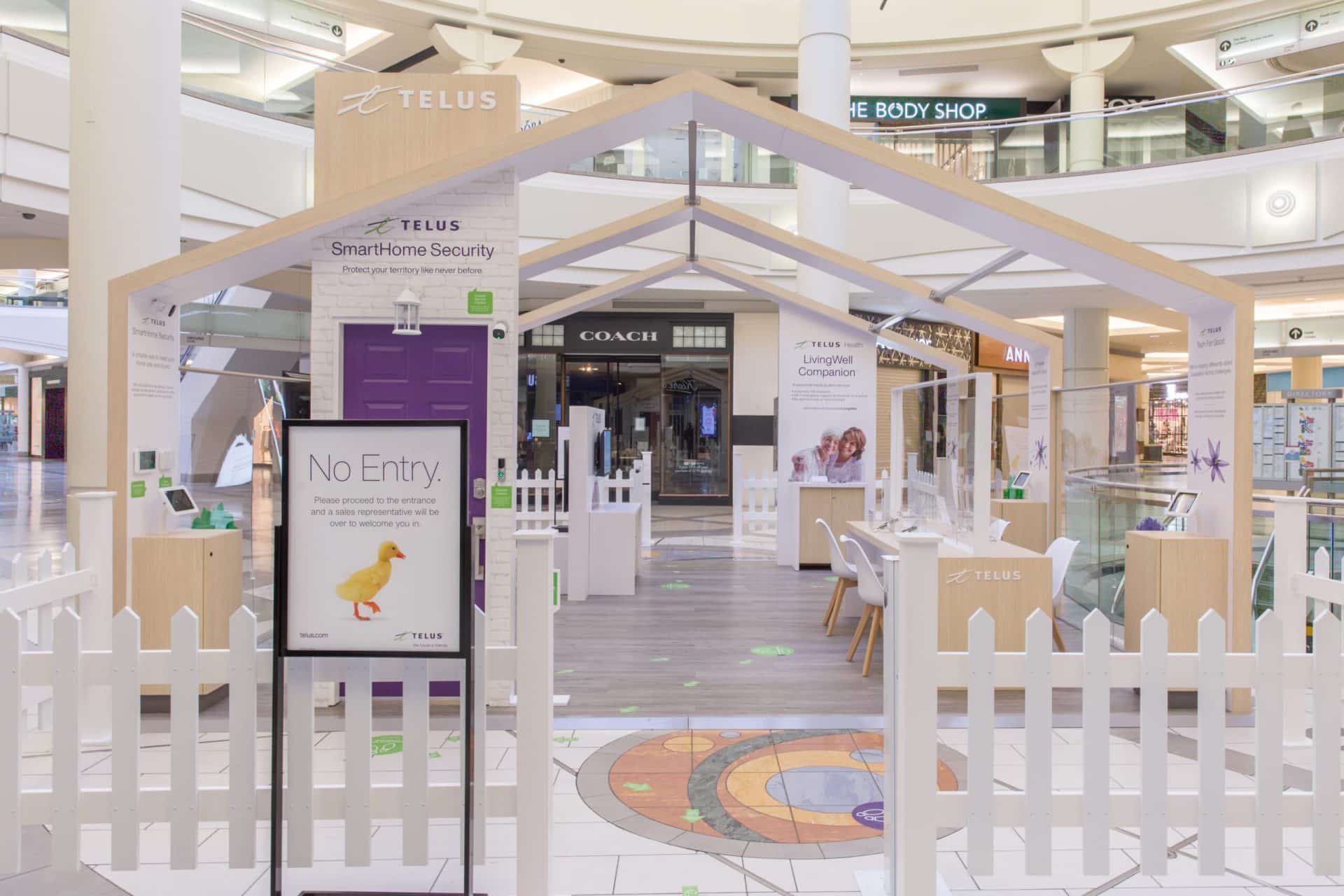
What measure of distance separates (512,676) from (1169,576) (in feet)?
11.9

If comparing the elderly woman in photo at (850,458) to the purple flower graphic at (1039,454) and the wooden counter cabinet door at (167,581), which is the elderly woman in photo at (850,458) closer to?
the purple flower graphic at (1039,454)

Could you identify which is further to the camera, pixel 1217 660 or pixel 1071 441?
pixel 1071 441

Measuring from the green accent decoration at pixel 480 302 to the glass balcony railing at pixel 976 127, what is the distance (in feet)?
16.7

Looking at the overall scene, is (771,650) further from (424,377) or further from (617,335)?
(617,335)

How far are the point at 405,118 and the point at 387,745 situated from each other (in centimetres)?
319

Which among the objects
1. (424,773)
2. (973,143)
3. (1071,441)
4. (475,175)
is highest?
(973,143)

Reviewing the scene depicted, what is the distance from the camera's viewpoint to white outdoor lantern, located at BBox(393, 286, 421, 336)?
4.67 m

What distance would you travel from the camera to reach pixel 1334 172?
407 inches

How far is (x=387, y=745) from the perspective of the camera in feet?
13.2

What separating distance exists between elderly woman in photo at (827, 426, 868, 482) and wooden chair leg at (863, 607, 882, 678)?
3.91m

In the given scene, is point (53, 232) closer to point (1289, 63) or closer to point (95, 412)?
point (95, 412)

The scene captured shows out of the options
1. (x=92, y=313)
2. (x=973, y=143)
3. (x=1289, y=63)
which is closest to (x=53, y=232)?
(x=92, y=313)

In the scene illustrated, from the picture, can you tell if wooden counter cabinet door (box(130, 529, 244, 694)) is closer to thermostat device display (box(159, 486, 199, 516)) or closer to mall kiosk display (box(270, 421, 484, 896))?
thermostat device display (box(159, 486, 199, 516))

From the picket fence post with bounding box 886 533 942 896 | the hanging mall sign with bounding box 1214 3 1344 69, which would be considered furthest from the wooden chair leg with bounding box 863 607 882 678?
the hanging mall sign with bounding box 1214 3 1344 69
